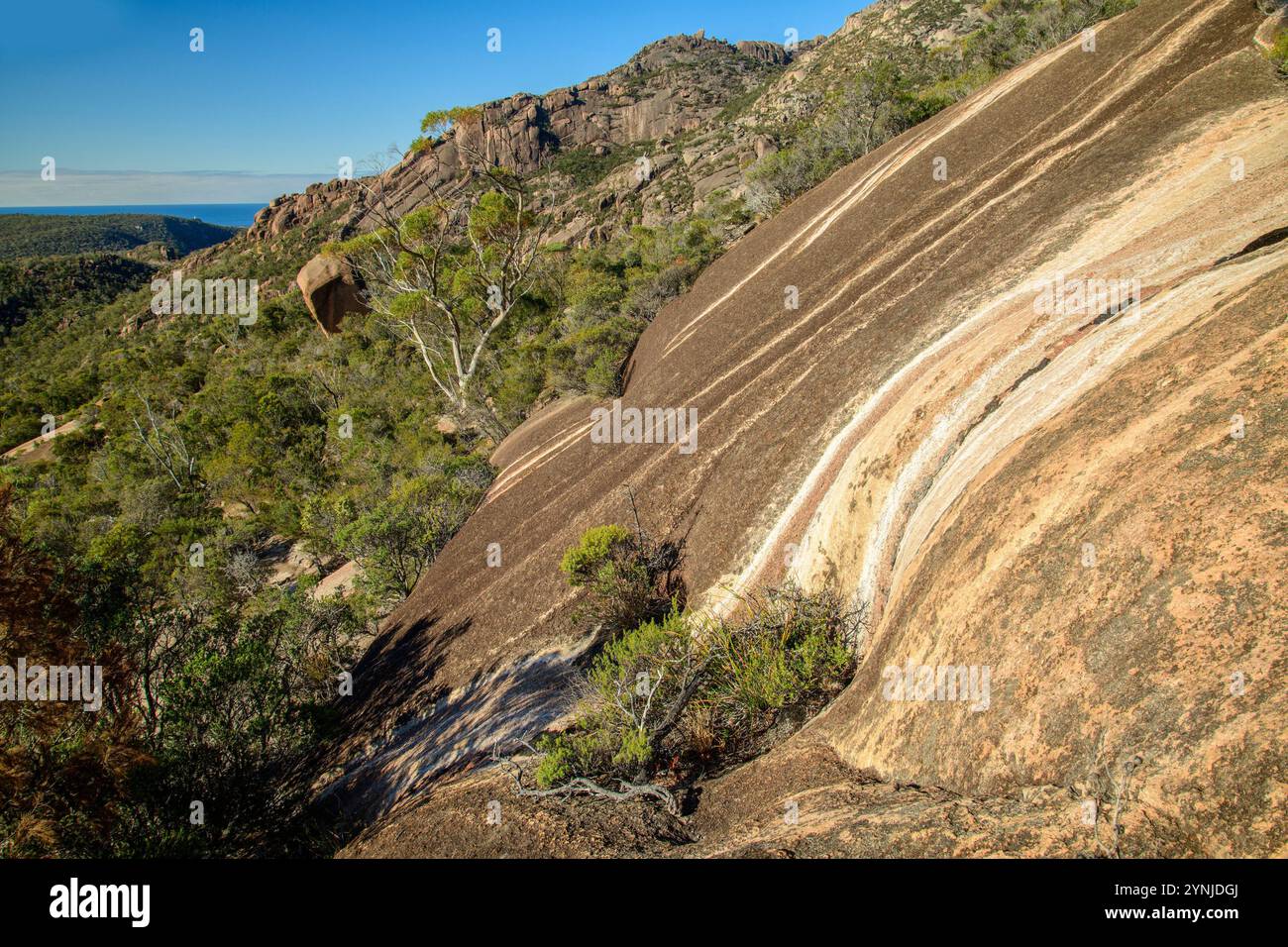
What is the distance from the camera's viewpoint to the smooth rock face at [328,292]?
165 feet

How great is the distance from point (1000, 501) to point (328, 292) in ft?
189

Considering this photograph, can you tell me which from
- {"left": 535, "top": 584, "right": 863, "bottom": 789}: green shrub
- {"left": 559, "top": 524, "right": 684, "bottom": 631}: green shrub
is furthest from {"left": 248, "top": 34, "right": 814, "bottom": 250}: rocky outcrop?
{"left": 535, "top": 584, "right": 863, "bottom": 789}: green shrub

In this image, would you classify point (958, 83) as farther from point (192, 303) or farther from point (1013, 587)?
point (192, 303)

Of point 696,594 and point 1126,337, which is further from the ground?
point 1126,337

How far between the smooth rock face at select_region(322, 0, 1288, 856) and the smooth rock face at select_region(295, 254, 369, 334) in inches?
1805

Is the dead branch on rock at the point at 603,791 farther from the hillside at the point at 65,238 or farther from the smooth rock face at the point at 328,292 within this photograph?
the hillside at the point at 65,238

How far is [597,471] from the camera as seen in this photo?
12117 millimetres

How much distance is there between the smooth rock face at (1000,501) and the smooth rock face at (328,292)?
150 feet

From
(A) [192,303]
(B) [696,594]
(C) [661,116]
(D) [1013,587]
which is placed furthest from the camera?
(C) [661,116]

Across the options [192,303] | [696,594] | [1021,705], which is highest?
[192,303]

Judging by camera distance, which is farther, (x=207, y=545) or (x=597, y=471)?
(x=207, y=545)
